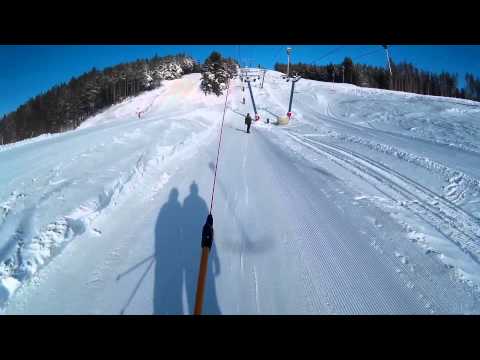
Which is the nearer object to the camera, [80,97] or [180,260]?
[180,260]

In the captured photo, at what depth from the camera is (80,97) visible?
185 feet

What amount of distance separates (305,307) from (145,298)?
6.67 ft

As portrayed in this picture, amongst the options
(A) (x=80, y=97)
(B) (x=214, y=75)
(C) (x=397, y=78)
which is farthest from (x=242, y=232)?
(C) (x=397, y=78)

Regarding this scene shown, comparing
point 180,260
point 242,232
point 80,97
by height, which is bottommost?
point 180,260

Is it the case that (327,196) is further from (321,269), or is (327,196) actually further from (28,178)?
(28,178)

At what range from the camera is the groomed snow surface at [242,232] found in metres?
3.09

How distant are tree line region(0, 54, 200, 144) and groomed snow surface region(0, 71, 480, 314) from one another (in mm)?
48286

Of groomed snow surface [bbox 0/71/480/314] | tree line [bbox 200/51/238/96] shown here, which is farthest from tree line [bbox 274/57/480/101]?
groomed snow surface [bbox 0/71/480/314]

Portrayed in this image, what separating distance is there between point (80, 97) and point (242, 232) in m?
67.1

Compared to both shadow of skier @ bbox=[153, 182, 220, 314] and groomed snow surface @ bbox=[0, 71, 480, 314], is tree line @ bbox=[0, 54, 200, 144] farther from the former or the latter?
shadow of skier @ bbox=[153, 182, 220, 314]

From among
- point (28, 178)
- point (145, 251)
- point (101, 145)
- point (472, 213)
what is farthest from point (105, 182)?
point (472, 213)

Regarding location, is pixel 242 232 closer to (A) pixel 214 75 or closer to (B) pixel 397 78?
(A) pixel 214 75

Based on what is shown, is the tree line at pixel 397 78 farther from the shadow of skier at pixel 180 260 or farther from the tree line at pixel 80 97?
the shadow of skier at pixel 180 260
